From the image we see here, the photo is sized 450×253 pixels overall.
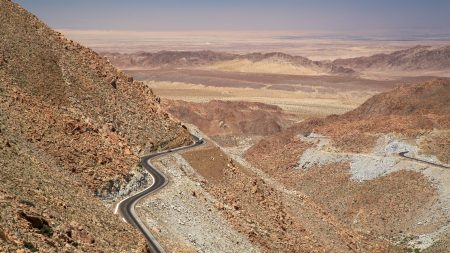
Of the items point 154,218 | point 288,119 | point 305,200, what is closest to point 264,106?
point 288,119

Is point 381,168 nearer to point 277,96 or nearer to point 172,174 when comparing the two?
point 172,174

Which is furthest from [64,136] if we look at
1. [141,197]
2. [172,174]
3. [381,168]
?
[381,168]

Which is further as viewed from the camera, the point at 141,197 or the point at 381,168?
the point at 381,168

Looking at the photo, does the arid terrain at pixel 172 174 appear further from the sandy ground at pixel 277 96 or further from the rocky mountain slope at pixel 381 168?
the sandy ground at pixel 277 96

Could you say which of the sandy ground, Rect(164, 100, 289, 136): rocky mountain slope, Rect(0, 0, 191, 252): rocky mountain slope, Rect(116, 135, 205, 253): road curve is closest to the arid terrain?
Rect(0, 0, 191, 252): rocky mountain slope

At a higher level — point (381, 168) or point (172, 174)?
point (172, 174)

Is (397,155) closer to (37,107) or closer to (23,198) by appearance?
(37,107)
